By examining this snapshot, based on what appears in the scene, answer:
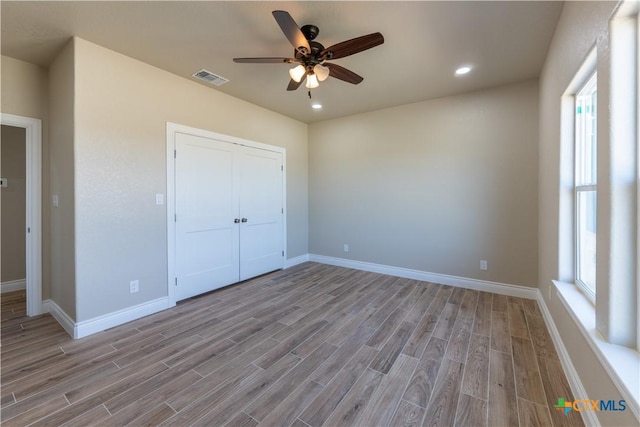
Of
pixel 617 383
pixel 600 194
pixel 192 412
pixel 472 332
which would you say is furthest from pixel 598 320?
pixel 192 412

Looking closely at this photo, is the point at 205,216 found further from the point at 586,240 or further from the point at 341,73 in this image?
the point at 586,240

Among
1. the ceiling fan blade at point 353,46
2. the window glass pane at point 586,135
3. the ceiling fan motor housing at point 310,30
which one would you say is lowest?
the window glass pane at point 586,135

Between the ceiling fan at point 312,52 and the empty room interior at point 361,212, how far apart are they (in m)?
0.02

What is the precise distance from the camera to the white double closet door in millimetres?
3201

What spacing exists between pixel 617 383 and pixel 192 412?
2.10 metres

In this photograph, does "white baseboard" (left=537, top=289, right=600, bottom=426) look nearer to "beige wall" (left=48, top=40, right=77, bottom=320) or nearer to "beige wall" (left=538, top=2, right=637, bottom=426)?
"beige wall" (left=538, top=2, right=637, bottom=426)

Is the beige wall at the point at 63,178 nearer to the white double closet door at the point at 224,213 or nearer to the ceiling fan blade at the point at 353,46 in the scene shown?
the white double closet door at the point at 224,213

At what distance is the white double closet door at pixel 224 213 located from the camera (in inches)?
126

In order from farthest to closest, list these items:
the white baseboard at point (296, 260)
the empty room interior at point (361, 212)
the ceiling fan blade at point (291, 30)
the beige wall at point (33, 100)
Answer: the white baseboard at point (296, 260) < the beige wall at point (33, 100) < the ceiling fan blade at point (291, 30) < the empty room interior at point (361, 212)

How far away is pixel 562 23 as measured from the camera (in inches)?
78.7

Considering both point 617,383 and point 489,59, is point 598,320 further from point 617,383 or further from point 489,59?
point 489,59

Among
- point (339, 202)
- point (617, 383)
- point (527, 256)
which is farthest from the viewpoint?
point (339, 202)

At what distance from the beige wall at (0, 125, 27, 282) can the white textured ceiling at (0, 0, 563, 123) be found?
71.0 inches

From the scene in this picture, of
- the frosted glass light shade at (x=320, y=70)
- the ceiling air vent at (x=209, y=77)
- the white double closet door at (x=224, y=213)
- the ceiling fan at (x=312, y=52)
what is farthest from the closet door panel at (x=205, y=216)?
the frosted glass light shade at (x=320, y=70)
